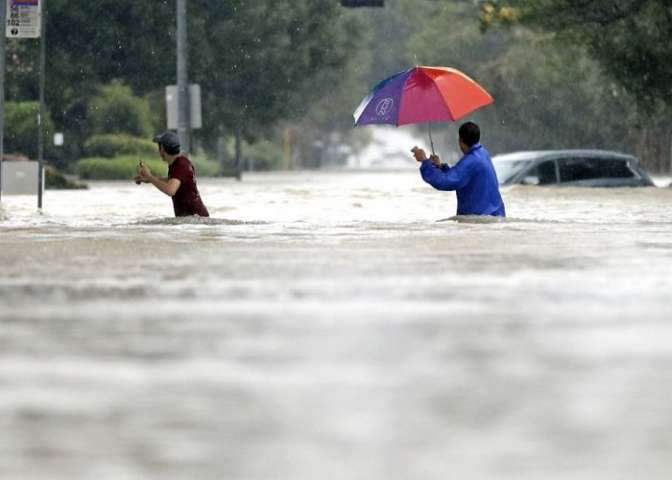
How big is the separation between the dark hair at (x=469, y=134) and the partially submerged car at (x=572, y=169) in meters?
16.7

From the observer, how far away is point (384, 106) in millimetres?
24344

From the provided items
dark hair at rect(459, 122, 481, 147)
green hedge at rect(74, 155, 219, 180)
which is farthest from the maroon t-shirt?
green hedge at rect(74, 155, 219, 180)

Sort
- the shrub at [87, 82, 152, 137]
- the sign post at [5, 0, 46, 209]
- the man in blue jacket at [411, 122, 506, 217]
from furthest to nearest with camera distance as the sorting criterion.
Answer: the shrub at [87, 82, 152, 137] → the sign post at [5, 0, 46, 209] → the man in blue jacket at [411, 122, 506, 217]

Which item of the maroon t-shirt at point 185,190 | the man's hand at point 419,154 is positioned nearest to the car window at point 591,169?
the maroon t-shirt at point 185,190

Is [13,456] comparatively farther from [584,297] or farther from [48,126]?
[48,126]

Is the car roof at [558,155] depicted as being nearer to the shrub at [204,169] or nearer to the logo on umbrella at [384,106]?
the logo on umbrella at [384,106]

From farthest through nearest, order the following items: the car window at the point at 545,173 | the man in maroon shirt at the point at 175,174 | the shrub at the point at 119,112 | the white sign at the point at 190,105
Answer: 1. the shrub at the point at 119,112
2. the car window at the point at 545,173
3. the white sign at the point at 190,105
4. the man in maroon shirt at the point at 175,174

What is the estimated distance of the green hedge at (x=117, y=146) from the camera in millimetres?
74500

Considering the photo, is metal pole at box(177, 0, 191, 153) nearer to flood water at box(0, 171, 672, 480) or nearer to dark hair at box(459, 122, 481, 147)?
dark hair at box(459, 122, 481, 147)

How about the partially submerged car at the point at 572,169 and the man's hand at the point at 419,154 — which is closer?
the man's hand at the point at 419,154

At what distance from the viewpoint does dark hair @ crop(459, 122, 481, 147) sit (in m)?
21.6

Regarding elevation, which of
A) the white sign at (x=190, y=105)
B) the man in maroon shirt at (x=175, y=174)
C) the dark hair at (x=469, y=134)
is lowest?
the man in maroon shirt at (x=175, y=174)

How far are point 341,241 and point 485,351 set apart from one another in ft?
35.2

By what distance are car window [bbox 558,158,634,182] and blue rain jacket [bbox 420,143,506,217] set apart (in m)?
17.0
